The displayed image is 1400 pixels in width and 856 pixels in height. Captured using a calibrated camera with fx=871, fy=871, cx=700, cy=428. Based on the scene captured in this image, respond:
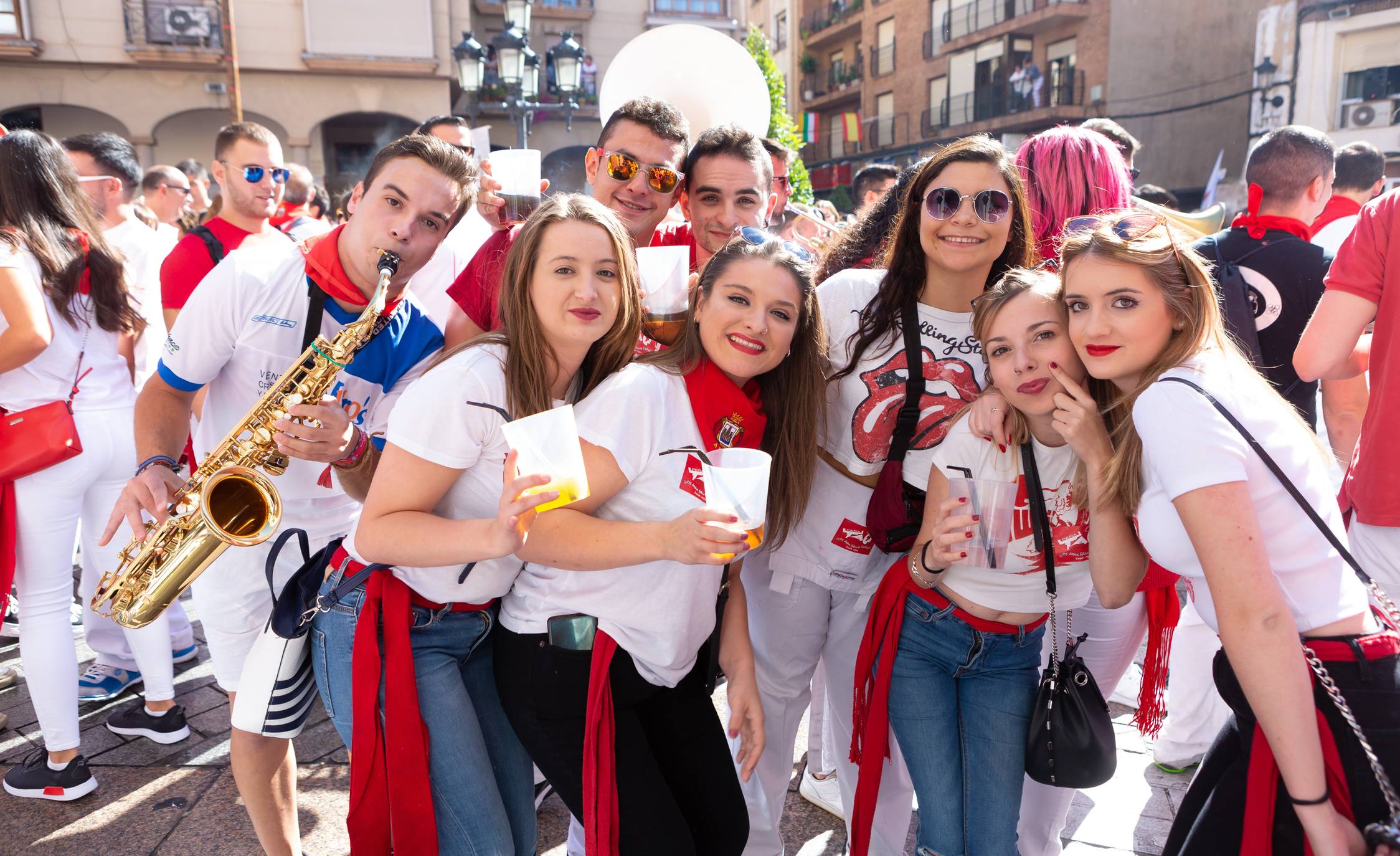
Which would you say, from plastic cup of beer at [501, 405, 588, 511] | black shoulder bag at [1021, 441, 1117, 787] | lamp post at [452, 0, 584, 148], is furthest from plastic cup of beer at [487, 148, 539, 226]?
lamp post at [452, 0, 584, 148]

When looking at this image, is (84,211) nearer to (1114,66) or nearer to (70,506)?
(70,506)

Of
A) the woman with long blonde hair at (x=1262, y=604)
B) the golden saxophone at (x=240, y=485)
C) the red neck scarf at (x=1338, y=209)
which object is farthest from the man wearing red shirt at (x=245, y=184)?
the red neck scarf at (x=1338, y=209)

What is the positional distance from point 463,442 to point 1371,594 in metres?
2.03

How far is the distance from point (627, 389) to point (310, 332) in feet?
4.04

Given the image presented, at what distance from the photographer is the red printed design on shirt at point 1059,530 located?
7.84ft

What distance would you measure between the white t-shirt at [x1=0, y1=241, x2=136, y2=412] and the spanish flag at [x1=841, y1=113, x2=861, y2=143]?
33.9 m

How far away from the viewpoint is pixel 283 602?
2340 mm

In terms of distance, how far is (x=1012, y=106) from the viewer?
27.3 metres

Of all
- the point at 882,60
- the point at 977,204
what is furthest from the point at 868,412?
the point at 882,60

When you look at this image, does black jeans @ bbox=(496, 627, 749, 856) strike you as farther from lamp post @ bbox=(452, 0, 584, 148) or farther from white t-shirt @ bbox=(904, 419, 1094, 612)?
lamp post @ bbox=(452, 0, 584, 148)

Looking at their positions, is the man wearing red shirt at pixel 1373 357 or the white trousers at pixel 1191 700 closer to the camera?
the man wearing red shirt at pixel 1373 357

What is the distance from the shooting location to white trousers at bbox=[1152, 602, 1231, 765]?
3.55m

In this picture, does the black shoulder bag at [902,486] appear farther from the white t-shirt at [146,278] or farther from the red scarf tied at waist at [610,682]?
the white t-shirt at [146,278]

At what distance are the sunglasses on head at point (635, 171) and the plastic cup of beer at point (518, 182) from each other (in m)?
0.32
